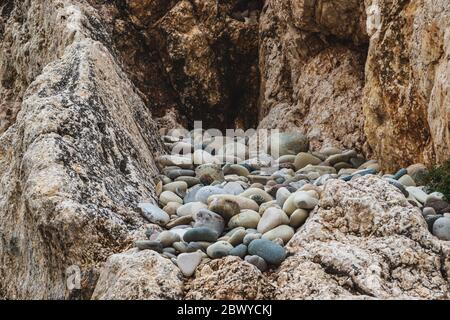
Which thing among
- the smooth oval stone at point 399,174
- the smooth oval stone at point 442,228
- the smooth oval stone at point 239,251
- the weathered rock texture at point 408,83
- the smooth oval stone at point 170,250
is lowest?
the smooth oval stone at point 170,250

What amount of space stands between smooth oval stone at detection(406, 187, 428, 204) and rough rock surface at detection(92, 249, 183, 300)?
253 cm

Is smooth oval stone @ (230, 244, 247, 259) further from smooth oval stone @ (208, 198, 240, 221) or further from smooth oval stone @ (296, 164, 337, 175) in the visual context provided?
smooth oval stone @ (296, 164, 337, 175)

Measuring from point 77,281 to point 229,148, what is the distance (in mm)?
5156

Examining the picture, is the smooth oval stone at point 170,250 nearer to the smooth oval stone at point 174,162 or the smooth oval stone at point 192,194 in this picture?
the smooth oval stone at point 192,194

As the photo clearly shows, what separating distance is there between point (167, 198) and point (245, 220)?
1.39 metres

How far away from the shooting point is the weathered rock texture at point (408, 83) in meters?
7.60

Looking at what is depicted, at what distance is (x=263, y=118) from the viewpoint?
13.5m

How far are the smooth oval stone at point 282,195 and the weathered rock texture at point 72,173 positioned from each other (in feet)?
4.75

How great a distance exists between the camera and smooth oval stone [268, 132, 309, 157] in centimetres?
1105

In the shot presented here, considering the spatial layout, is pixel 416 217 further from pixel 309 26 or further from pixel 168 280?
pixel 309 26

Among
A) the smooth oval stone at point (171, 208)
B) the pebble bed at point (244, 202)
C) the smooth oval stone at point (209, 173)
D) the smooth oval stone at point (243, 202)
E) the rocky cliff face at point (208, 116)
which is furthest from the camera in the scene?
the smooth oval stone at point (209, 173)

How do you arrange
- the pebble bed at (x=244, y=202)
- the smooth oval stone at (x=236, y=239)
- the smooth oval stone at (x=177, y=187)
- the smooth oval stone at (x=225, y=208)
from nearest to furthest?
the pebble bed at (x=244, y=202) → the smooth oval stone at (x=236, y=239) → the smooth oval stone at (x=225, y=208) → the smooth oval stone at (x=177, y=187)

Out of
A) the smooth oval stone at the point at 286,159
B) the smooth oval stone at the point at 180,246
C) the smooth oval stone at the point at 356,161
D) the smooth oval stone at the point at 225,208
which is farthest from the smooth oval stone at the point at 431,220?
the smooth oval stone at the point at 286,159

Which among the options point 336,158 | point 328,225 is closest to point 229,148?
point 336,158
